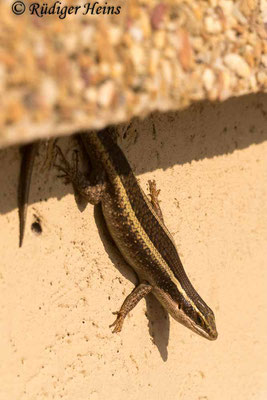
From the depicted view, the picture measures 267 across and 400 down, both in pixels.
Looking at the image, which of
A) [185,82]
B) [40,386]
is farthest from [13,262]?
[185,82]

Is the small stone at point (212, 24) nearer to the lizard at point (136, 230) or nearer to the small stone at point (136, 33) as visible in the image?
the small stone at point (136, 33)

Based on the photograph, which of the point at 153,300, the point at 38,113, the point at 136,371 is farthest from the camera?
the point at 153,300

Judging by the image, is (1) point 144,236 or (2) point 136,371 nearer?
(1) point 144,236

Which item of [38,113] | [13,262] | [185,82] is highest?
[38,113]

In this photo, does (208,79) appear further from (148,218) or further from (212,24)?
(148,218)

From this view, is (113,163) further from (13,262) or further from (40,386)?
(40,386)

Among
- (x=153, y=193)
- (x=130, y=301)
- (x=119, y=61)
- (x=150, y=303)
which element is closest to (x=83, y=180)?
(x=153, y=193)
